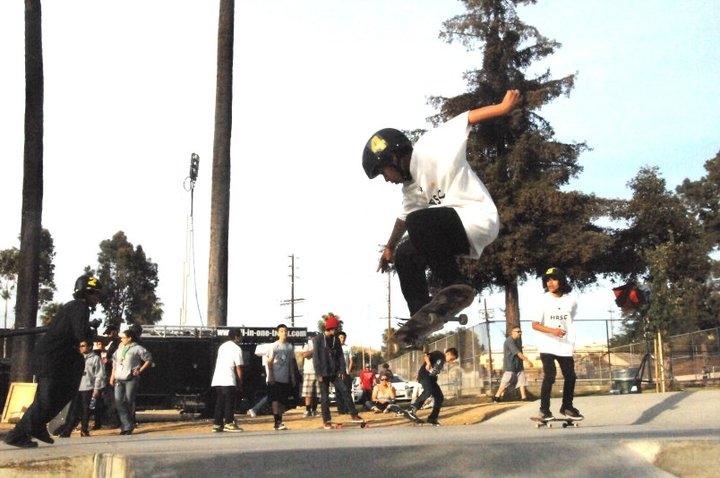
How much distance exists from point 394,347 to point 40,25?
1555cm

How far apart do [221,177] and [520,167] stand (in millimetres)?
13468

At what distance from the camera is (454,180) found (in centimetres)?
585

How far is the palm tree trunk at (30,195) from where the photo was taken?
62.2ft

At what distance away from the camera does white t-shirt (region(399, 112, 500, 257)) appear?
18.9ft

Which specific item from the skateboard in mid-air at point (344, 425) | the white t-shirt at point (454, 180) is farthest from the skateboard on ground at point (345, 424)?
the white t-shirt at point (454, 180)

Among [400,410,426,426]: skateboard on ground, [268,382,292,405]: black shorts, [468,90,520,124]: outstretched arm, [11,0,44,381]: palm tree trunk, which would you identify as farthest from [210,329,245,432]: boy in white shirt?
[468,90,520,124]: outstretched arm

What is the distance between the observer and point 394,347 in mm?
7098

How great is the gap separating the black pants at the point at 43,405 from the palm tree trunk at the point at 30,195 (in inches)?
437

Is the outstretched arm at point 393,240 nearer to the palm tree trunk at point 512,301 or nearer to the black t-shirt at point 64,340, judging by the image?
the black t-shirt at point 64,340

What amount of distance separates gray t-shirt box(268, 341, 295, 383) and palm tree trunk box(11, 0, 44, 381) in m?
7.15

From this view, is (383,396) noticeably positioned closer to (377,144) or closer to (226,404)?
(226,404)

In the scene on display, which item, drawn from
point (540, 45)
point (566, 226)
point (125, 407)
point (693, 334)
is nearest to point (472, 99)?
point (540, 45)

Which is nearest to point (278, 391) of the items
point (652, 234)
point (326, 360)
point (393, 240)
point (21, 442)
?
point (326, 360)

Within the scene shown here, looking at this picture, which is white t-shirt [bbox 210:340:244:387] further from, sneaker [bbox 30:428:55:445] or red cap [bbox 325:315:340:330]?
sneaker [bbox 30:428:55:445]
